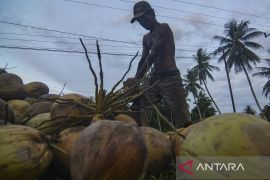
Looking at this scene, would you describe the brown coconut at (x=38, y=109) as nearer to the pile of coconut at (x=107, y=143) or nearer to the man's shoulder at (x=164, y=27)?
the pile of coconut at (x=107, y=143)

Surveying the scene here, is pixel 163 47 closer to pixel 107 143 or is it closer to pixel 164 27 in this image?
pixel 164 27

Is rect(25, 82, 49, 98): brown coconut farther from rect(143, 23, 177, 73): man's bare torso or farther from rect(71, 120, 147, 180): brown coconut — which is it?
rect(71, 120, 147, 180): brown coconut

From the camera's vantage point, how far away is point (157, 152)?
2410 mm

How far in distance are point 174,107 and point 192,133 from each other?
3.08 m

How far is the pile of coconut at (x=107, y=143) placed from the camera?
1.64 m

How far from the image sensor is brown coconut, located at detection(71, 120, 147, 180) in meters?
1.72

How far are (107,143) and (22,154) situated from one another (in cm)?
63

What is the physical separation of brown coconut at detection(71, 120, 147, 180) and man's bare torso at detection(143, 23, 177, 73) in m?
3.26

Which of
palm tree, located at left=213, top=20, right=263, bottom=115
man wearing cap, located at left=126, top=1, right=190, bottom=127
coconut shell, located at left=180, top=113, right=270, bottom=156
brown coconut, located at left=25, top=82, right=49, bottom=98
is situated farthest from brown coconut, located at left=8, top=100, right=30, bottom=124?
palm tree, located at left=213, top=20, right=263, bottom=115

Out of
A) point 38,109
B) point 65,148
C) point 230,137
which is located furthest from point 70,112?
point 230,137

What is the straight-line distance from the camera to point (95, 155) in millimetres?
1739

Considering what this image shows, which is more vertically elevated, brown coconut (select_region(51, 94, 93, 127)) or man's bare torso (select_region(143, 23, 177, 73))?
man's bare torso (select_region(143, 23, 177, 73))

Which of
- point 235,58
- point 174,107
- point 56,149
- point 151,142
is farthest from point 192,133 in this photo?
point 235,58

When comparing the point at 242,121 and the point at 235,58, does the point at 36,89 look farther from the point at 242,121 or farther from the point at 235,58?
the point at 235,58
